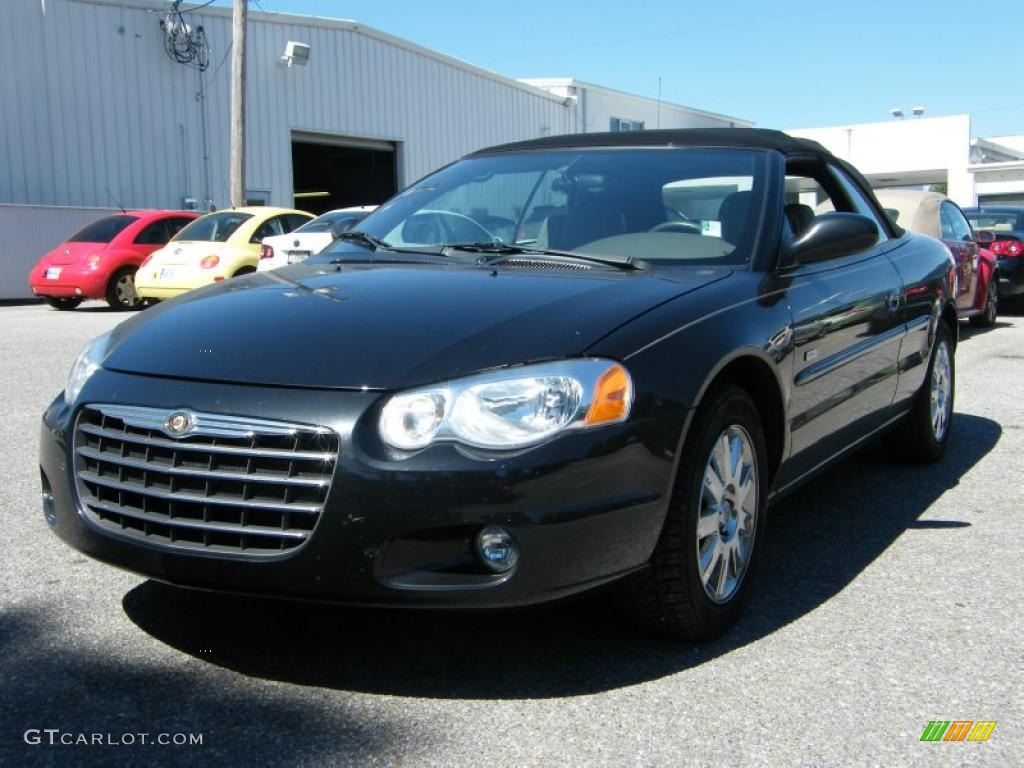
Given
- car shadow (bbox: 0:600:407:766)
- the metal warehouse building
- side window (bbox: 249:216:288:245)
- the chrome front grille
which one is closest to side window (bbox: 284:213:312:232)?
side window (bbox: 249:216:288:245)

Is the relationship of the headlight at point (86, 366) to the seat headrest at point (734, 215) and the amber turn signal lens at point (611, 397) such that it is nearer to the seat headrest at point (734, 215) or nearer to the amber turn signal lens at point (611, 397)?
the amber turn signal lens at point (611, 397)

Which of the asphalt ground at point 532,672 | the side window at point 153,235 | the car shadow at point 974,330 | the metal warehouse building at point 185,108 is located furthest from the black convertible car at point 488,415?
the metal warehouse building at point 185,108

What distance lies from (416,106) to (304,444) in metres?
27.2

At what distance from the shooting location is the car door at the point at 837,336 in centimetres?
367

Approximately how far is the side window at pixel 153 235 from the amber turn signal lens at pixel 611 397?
583 inches

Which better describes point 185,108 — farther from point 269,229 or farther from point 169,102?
point 269,229

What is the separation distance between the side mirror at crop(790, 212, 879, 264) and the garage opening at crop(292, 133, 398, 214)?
85.7 feet

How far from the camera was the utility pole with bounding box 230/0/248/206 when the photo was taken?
2059 centimetres

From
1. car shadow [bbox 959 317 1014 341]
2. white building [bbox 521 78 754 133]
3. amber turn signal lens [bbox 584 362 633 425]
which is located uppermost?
white building [bbox 521 78 754 133]

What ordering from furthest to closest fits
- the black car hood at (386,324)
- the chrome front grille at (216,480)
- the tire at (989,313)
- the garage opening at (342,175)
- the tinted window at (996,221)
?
the garage opening at (342,175) → the tinted window at (996,221) → the tire at (989,313) → the black car hood at (386,324) → the chrome front grille at (216,480)

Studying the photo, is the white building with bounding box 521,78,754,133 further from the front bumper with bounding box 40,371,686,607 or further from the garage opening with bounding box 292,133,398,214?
the front bumper with bounding box 40,371,686,607

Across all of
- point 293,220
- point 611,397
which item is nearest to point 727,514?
point 611,397

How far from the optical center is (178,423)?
2.70 meters

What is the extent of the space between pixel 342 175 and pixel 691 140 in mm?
31130
